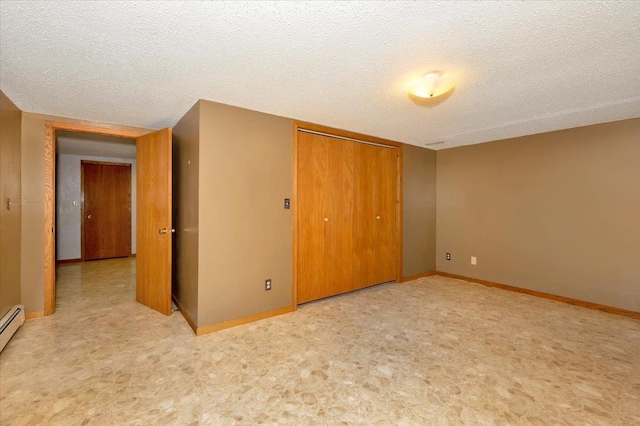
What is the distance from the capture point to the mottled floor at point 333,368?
162 centimetres

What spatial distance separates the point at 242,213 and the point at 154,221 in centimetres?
119

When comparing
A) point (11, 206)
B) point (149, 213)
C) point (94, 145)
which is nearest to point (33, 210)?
point (11, 206)

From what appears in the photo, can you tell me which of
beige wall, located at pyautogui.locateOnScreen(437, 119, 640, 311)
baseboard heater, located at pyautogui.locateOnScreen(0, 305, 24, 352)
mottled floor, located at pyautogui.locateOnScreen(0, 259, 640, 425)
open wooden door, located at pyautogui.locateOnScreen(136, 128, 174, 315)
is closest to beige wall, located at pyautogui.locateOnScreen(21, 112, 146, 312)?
baseboard heater, located at pyautogui.locateOnScreen(0, 305, 24, 352)

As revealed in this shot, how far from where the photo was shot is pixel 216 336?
8.40 ft

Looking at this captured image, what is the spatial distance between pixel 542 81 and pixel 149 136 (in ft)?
12.8

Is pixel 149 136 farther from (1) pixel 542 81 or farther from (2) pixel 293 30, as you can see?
(1) pixel 542 81

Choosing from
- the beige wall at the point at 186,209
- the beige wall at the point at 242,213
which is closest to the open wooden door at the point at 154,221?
the beige wall at the point at 186,209

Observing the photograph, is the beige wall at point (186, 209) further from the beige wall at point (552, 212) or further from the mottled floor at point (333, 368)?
the beige wall at point (552, 212)

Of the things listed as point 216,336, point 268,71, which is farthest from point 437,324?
point 268,71

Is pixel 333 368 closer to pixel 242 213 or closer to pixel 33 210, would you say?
pixel 242 213

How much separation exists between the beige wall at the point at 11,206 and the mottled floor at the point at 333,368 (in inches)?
17.3

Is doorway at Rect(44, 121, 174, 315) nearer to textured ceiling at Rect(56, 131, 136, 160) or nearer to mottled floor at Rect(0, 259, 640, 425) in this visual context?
mottled floor at Rect(0, 259, 640, 425)

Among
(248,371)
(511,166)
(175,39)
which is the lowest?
(248,371)

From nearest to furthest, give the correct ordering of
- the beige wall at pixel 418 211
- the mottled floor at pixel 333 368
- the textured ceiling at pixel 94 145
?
1. the mottled floor at pixel 333 368
2. the textured ceiling at pixel 94 145
3. the beige wall at pixel 418 211
